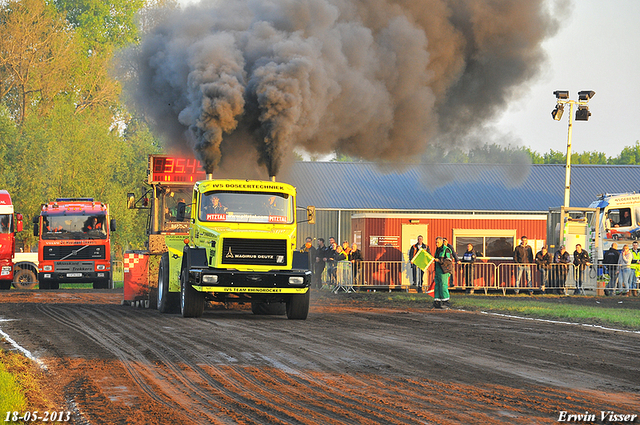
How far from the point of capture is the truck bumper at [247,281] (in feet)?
53.0

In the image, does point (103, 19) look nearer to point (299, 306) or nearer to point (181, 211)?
point (181, 211)

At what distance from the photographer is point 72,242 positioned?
32.0 metres

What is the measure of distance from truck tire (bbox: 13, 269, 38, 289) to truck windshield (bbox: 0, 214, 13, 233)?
363cm

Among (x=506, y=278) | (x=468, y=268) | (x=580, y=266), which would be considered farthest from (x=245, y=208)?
(x=580, y=266)

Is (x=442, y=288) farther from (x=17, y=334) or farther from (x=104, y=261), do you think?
(x=104, y=261)

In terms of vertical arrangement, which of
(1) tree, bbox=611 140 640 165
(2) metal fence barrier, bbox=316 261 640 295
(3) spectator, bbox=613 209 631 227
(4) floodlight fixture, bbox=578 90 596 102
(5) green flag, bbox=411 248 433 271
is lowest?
(2) metal fence barrier, bbox=316 261 640 295

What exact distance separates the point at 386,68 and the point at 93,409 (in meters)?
17.8

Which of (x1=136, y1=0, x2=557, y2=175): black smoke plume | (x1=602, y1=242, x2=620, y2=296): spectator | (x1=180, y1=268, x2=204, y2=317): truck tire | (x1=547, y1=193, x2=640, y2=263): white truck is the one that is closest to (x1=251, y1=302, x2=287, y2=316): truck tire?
(x1=180, y1=268, x2=204, y2=317): truck tire

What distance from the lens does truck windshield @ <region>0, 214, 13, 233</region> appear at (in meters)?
30.5

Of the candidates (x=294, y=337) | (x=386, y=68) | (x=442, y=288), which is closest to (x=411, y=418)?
(x=294, y=337)

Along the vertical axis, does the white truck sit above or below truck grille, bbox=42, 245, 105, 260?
above

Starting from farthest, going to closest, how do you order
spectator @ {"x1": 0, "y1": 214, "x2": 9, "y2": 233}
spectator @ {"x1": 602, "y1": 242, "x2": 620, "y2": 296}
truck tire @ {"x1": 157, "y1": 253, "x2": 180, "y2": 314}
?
1. spectator @ {"x1": 0, "y1": 214, "x2": 9, "y2": 233}
2. spectator @ {"x1": 602, "y1": 242, "x2": 620, "y2": 296}
3. truck tire @ {"x1": 157, "y1": 253, "x2": 180, "y2": 314}

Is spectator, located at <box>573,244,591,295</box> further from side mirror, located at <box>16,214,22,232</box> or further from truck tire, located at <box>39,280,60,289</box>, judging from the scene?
side mirror, located at <box>16,214,22,232</box>

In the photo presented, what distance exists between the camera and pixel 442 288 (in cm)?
2173
